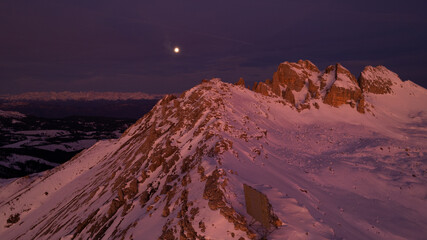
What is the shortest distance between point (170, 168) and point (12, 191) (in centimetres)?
6837

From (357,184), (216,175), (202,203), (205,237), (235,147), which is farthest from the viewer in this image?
(357,184)

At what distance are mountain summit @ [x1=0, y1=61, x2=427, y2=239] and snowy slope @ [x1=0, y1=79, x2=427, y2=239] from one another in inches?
3.6

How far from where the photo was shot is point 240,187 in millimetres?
12680

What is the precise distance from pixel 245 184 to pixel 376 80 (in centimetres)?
8074

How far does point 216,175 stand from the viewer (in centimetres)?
1299

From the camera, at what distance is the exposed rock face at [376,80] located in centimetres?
6906

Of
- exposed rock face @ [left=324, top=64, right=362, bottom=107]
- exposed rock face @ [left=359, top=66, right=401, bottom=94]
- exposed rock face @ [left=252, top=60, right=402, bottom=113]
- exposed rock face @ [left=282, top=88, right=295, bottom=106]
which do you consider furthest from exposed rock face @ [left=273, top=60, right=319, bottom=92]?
exposed rock face @ [left=359, top=66, right=401, bottom=94]

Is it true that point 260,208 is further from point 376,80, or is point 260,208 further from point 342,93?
point 376,80

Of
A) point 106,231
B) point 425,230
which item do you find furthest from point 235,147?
point 425,230

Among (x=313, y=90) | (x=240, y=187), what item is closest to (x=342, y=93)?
(x=313, y=90)

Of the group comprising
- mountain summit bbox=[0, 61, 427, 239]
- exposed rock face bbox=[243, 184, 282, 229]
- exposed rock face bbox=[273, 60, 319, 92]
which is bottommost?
mountain summit bbox=[0, 61, 427, 239]

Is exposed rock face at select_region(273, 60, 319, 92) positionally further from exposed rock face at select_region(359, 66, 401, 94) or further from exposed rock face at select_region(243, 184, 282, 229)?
exposed rock face at select_region(243, 184, 282, 229)

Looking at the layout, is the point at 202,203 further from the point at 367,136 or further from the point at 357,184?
the point at 367,136

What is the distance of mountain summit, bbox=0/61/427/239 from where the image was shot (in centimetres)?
1114
